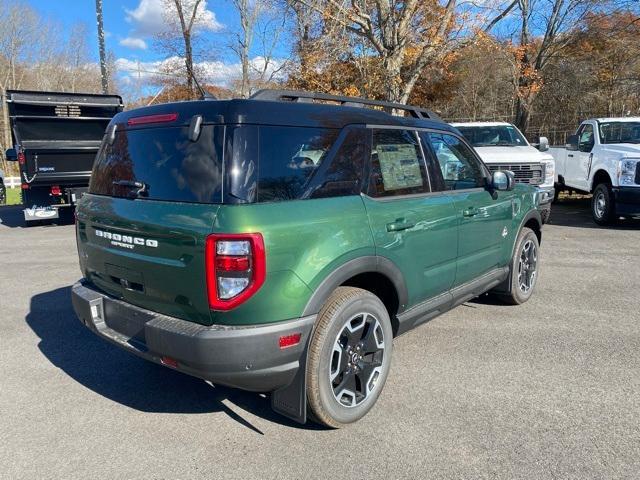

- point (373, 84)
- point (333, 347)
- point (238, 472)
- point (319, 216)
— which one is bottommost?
point (238, 472)

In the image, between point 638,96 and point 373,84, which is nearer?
point 373,84

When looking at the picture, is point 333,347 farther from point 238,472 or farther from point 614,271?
point 614,271

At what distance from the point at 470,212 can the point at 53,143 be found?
10826mm

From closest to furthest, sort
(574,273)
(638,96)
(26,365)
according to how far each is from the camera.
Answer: (26,365) → (574,273) → (638,96)

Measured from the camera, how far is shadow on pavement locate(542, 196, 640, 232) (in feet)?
33.5

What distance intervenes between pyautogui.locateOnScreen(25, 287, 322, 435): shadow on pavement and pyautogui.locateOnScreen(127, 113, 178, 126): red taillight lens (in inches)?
74.0

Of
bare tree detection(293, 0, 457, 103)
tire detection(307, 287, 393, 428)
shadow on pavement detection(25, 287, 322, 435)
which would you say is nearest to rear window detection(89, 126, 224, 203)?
tire detection(307, 287, 393, 428)

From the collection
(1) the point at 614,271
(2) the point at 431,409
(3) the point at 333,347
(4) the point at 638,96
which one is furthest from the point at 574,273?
(4) the point at 638,96

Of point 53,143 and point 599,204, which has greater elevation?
point 53,143

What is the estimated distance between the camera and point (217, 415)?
10.7ft

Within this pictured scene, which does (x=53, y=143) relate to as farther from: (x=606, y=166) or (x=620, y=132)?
(x=620, y=132)

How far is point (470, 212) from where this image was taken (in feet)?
13.4

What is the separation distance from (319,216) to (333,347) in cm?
77

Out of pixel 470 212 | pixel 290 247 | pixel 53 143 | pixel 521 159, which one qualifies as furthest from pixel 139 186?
pixel 53 143
